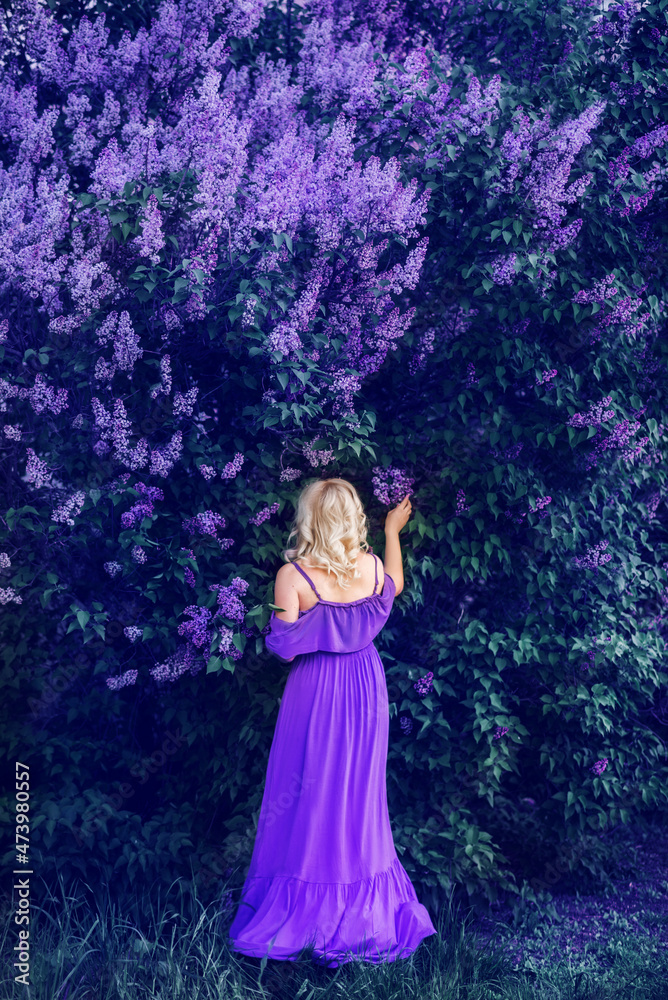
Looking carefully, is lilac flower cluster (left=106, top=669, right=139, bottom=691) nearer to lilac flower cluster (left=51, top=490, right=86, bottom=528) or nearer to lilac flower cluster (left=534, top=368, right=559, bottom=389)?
lilac flower cluster (left=51, top=490, right=86, bottom=528)

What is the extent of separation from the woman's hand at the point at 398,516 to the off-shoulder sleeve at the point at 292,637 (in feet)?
2.00

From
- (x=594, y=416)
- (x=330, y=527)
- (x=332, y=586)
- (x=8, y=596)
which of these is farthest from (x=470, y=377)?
(x=8, y=596)

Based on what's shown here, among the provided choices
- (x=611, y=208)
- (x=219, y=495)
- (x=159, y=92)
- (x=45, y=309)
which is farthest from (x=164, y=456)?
(x=611, y=208)

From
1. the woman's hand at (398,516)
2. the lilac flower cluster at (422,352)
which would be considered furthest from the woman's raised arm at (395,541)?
the lilac flower cluster at (422,352)

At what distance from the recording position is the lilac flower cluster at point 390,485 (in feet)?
12.2

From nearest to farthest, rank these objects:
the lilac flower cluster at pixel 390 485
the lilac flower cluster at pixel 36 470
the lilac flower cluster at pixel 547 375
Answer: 1. the lilac flower cluster at pixel 36 470
2. the lilac flower cluster at pixel 390 485
3. the lilac flower cluster at pixel 547 375

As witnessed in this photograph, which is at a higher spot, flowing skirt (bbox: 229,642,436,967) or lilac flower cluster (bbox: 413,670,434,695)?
lilac flower cluster (bbox: 413,670,434,695)

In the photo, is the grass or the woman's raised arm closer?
the grass

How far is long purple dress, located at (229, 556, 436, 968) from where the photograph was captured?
3.19 m

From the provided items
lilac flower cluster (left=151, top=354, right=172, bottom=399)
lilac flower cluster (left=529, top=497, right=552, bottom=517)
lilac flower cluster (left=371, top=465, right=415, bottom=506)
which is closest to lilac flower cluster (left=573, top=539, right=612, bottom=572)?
lilac flower cluster (left=529, top=497, right=552, bottom=517)

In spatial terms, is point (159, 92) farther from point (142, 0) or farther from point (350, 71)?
A: point (350, 71)

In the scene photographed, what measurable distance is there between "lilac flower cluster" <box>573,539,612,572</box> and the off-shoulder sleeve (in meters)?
1.55

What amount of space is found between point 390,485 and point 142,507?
1.08 meters

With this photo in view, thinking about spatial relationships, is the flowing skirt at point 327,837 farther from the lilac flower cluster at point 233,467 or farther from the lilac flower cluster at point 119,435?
the lilac flower cluster at point 119,435
